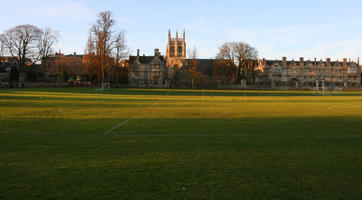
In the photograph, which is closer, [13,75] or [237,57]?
[13,75]

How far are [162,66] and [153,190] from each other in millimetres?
85926

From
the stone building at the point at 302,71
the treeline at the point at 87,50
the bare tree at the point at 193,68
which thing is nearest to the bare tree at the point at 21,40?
the treeline at the point at 87,50

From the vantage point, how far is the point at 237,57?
81.1 m

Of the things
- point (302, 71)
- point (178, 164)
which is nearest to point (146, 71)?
point (302, 71)

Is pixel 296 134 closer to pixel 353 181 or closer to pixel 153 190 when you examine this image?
pixel 353 181

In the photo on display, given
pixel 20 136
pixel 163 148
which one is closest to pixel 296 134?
pixel 163 148

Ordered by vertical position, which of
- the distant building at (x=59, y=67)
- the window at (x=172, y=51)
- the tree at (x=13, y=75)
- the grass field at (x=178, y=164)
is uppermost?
the window at (x=172, y=51)

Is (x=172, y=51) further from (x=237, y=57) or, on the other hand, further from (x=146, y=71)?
(x=237, y=57)

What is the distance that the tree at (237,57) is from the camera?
8019 cm

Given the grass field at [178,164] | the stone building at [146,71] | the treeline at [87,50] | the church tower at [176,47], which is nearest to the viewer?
the grass field at [178,164]

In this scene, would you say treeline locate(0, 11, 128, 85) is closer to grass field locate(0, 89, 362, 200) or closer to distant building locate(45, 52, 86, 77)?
distant building locate(45, 52, 86, 77)

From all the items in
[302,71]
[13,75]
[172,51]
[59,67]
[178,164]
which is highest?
[172,51]

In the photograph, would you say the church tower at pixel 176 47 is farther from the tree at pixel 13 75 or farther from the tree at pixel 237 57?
the tree at pixel 13 75

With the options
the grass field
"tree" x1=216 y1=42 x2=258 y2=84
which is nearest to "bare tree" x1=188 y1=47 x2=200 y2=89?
"tree" x1=216 y1=42 x2=258 y2=84
